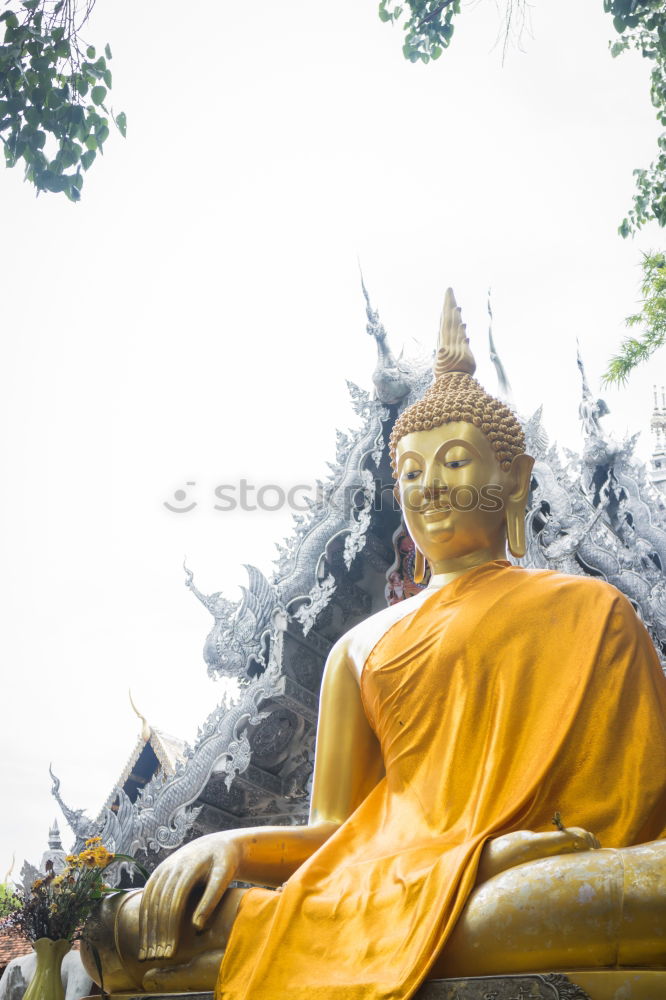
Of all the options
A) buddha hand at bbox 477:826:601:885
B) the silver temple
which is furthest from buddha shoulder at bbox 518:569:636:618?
the silver temple

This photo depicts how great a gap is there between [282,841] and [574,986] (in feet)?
3.57

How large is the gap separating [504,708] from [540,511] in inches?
73.9

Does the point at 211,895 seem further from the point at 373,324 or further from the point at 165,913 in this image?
the point at 373,324

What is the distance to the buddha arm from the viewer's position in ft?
9.18

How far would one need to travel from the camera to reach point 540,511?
4.82m

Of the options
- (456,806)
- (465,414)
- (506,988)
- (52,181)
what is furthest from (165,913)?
(52,181)

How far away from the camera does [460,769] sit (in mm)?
3057

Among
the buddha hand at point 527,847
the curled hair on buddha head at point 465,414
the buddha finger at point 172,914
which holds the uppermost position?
the curled hair on buddha head at point 465,414

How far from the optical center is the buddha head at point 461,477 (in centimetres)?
352

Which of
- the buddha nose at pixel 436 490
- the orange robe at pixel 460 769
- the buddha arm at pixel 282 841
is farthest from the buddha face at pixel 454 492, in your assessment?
the buddha arm at pixel 282 841

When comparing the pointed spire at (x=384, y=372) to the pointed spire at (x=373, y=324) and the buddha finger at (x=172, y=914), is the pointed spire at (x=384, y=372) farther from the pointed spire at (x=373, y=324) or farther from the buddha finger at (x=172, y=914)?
the buddha finger at (x=172, y=914)

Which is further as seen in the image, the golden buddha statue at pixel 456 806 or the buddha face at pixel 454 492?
the buddha face at pixel 454 492

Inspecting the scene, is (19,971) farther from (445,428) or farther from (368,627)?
(445,428)

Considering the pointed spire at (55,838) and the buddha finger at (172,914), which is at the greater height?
the buddha finger at (172,914)
